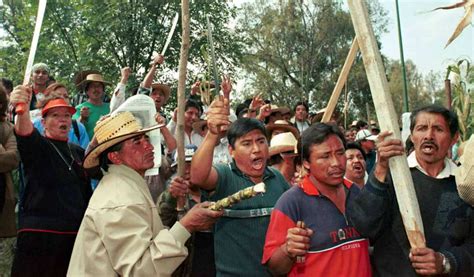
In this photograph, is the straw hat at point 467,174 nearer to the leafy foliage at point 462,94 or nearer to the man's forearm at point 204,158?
the man's forearm at point 204,158

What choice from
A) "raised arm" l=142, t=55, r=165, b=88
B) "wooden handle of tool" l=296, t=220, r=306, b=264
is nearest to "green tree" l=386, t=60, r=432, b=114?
"raised arm" l=142, t=55, r=165, b=88

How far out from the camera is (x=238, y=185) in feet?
11.4

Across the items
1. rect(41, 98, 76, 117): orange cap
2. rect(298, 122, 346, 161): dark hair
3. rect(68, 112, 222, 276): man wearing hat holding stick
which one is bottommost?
rect(68, 112, 222, 276): man wearing hat holding stick

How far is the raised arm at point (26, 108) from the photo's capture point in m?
3.45

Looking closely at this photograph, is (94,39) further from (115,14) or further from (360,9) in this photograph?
(360,9)

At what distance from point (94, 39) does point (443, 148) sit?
16480mm

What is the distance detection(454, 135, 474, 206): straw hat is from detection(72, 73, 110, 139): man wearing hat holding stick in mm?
4643

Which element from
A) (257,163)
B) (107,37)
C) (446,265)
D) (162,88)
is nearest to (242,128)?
(257,163)

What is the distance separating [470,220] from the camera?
2.91m

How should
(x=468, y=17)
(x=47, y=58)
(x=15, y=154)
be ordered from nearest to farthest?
(x=468, y=17) → (x=15, y=154) → (x=47, y=58)

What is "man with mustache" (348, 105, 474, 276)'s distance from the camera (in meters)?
2.68

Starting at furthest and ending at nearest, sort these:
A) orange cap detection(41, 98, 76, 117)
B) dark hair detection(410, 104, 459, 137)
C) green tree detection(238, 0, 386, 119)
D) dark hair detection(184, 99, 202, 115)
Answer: green tree detection(238, 0, 386, 119)
dark hair detection(184, 99, 202, 115)
orange cap detection(41, 98, 76, 117)
dark hair detection(410, 104, 459, 137)

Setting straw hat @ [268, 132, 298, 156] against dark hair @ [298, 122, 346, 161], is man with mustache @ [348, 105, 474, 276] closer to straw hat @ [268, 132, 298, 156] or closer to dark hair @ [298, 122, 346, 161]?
dark hair @ [298, 122, 346, 161]

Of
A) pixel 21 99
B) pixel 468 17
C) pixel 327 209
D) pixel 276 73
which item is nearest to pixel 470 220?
pixel 327 209
